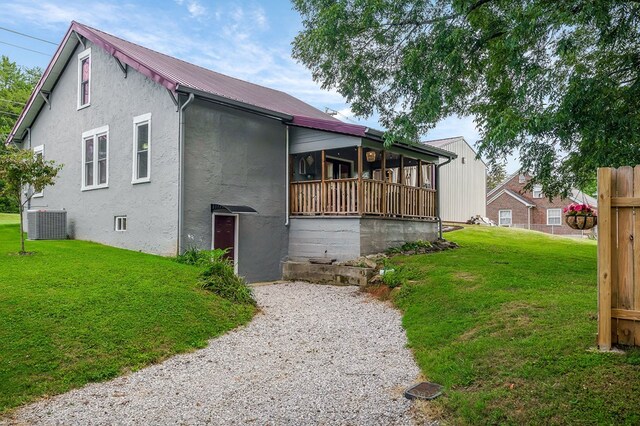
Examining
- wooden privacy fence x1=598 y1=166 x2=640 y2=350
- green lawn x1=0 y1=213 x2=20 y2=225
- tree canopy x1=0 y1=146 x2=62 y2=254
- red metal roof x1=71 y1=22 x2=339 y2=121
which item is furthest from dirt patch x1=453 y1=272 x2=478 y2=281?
green lawn x1=0 y1=213 x2=20 y2=225

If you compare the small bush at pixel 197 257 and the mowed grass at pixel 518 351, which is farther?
the small bush at pixel 197 257

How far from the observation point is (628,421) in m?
3.30

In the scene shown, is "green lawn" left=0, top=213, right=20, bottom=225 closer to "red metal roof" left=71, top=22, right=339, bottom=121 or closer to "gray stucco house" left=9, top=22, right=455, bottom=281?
"gray stucco house" left=9, top=22, right=455, bottom=281

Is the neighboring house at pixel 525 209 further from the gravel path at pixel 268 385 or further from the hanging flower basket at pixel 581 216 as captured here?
the gravel path at pixel 268 385

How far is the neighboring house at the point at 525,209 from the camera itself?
36.8 m

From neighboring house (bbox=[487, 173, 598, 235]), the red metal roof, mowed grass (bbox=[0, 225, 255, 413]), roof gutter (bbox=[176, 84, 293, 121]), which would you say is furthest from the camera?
neighboring house (bbox=[487, 173, 598, 235])

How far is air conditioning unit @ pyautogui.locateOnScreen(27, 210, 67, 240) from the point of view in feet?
46.0

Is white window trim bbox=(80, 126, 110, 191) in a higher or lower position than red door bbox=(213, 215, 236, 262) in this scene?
higher

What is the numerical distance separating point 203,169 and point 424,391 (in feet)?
29.0

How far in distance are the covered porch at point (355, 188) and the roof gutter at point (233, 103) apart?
4.56ft

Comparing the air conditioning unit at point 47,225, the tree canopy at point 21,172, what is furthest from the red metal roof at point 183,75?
the air conditioning unit at point 47,225

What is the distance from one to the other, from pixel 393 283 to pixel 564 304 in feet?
13.4

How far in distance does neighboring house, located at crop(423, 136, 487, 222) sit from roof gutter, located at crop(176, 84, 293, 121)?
1568 centimetres

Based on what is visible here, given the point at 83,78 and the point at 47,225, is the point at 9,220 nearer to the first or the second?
the point at 47,225
